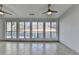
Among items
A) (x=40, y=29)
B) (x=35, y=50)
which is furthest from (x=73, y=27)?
(x=40, y=29)

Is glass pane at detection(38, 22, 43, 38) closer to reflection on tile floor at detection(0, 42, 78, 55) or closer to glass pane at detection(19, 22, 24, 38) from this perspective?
glass pane at detection(19, 22, 24, 38)

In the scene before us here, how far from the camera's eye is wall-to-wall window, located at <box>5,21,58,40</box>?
13.3m

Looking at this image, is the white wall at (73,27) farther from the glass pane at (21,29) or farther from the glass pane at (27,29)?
the glass pane at (21,29)

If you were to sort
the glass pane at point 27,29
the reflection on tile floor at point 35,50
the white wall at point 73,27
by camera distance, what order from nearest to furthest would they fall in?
1. the reflection on tile floor at point 35,50
2. the white wall at point 73,27
3. the glass pane at point 27,29

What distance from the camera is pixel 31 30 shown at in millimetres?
13367

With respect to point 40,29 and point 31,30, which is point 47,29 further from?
point 31,30

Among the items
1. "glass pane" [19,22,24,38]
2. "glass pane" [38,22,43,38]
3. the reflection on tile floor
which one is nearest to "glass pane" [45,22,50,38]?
"glass pane" [38,22,43,38]

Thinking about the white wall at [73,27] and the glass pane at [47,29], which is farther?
the glass pane at [47,29]

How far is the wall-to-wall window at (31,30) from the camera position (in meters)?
13.3

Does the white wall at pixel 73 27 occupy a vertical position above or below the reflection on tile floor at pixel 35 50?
above

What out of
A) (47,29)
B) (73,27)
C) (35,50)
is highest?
(73,27)

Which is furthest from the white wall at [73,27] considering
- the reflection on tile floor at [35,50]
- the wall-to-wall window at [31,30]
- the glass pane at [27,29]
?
the glass pane at [27,29]
